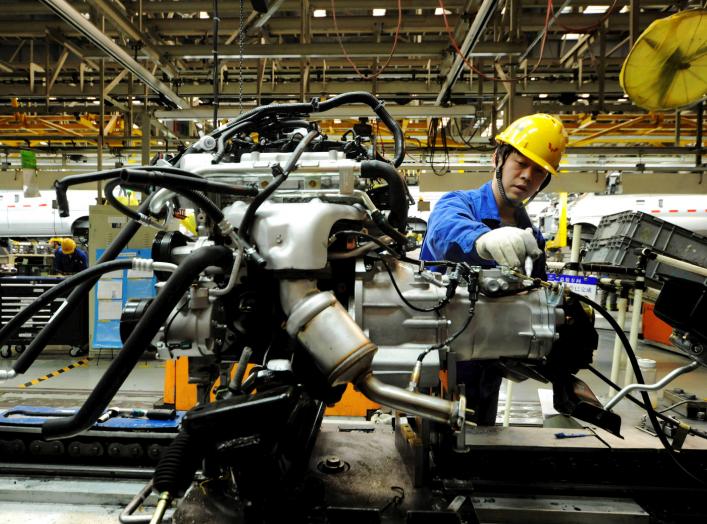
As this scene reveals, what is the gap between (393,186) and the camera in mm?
1209

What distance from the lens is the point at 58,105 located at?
243 inches

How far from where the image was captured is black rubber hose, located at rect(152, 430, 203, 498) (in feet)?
2.99

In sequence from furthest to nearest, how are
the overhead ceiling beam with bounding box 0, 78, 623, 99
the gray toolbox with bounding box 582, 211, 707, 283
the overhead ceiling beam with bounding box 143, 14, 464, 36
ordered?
the overhead ceiling beam with bounding box 0, 78, 623, 99 < the overhead ceiling beam with bounding box 143, 14, 464, 36 < the gray toolbox with bounding box 582, 211, 707, 283

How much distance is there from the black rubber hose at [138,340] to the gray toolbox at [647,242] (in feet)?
9.23

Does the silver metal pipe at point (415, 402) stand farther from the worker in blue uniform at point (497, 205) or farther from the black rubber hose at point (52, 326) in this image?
the black rubber hose at point (52, 326)

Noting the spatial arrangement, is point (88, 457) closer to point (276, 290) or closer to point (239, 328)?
point (239, 328)

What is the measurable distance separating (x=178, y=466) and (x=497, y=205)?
62.9 inches

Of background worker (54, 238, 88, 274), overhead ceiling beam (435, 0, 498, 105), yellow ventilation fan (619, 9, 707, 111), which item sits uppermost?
overhead ceiling beam (435, 0, 498, 105)

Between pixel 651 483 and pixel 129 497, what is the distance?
64.1 inches

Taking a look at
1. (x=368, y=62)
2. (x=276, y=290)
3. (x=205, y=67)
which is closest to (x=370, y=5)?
(x=368, y=62)

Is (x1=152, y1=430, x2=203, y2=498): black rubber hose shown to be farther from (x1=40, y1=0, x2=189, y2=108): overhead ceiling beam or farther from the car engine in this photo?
(x1=40, y1=0, x2=189, y2=108): overhead ceiling beam

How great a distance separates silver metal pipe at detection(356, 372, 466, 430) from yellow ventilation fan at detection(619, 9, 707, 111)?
228 cm

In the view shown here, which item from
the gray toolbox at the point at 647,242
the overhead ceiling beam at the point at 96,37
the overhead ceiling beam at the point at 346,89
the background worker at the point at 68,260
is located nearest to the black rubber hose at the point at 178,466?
the overhead ceiling beam at the point at 96,37

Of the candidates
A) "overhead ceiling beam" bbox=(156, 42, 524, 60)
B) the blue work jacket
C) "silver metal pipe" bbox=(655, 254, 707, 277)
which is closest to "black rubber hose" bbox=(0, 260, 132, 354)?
the blue work jacket
